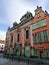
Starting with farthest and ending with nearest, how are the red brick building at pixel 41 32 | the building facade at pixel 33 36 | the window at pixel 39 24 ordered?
1. the window at pixel 39 24
2. the building facade at pixel 33 36
3. the red brick building at pixel 41 32

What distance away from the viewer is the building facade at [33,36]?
1963 cm

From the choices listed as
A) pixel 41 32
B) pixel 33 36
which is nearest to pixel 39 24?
pixel 41 32

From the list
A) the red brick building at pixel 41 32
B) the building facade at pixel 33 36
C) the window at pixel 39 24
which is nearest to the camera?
the red brick building at pixel 41 32

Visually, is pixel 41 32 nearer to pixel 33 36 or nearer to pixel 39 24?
pixel 39 24

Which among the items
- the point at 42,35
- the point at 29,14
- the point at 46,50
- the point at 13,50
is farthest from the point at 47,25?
the point at 13,50

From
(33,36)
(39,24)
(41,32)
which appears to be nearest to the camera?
(41,32)

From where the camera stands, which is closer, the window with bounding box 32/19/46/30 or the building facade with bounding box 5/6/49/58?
the building facade with bounding box 5/6/49/58

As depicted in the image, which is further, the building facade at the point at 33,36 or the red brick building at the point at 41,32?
the building facade at the point at 33,36

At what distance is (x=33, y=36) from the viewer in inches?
881

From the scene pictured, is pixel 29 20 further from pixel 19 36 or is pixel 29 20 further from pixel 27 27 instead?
pixel 19 36

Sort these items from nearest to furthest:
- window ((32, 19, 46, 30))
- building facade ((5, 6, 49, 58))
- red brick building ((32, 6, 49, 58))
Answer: red brick building ((32, 6, 49, 58))
building facade ((5, 6, 49, 58))
window ((32, 19, 46, 30))

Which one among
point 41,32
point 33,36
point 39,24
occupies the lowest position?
point 33,36

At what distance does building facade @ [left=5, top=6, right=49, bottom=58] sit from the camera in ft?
64.4

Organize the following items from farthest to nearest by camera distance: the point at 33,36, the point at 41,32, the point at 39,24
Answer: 1. the point at 33,36
2. the point at 39,24
3. the point at 41,32
